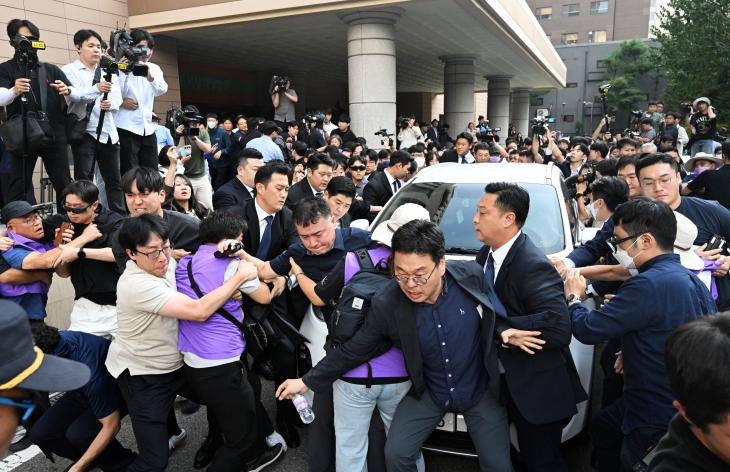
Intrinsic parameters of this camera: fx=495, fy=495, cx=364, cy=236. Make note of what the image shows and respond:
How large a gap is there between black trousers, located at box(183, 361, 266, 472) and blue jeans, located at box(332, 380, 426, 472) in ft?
1.95

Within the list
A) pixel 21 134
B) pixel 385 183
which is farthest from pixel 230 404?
pixel 385 183

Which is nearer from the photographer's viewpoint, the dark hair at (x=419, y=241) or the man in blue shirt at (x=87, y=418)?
the dark hair at (x=419, y=241)

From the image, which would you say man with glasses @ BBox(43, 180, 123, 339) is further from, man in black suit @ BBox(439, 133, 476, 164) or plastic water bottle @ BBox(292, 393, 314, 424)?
man in black suit @ BBox(439, 133, 476, 164)

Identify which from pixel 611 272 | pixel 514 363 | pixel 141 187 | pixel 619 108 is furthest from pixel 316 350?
pixel 619 108

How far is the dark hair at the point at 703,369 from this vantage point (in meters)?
1.28

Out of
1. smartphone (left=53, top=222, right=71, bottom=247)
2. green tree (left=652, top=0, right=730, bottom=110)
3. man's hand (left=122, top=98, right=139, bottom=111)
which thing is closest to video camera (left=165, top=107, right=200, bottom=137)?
man's hand (left=122, top=98, right=139, bottom=111)

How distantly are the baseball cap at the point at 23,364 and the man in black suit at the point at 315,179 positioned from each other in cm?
361

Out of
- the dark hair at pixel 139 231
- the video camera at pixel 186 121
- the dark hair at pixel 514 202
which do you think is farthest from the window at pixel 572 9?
the dark hair at pixel 139 231

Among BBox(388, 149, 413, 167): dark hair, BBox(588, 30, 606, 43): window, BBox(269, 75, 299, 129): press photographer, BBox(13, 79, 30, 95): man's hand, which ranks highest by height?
BBox(588, 30, 606, 43): window

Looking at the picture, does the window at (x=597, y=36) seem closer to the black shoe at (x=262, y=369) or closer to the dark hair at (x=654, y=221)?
the dark hair at (x=654, y=221)

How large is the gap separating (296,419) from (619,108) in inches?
2158

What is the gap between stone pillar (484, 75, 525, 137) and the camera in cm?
2491

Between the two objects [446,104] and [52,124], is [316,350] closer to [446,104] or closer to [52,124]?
[52,124]

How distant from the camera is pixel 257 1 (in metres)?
11.1
